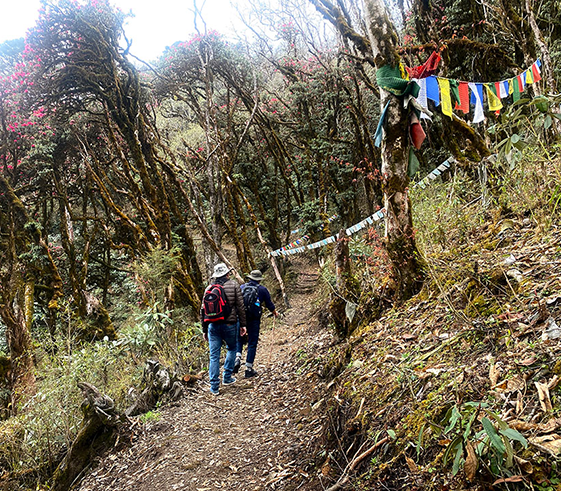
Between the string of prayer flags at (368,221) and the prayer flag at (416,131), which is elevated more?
the prayer flag at (416,131)

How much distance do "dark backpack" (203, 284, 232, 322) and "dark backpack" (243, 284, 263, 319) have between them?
0.73m

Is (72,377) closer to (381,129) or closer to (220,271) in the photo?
(220,271)

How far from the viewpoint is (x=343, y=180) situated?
16.3 meters

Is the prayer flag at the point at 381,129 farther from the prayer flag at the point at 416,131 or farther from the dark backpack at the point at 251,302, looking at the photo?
the dark backpack at the point at 251,302

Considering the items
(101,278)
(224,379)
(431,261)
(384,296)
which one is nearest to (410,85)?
(431,261)

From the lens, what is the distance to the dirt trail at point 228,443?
3221 millimetres

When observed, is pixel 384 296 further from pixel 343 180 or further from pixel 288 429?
pixel 343 180

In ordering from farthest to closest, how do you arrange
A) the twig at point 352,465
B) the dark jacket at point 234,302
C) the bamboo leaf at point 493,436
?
the dark jacket at point 234,302, the twig at point 352,465, the bamboo leaf at point 493,436

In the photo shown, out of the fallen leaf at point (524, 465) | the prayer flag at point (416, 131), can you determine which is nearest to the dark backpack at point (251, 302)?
the prayer flag at point (416, 131)

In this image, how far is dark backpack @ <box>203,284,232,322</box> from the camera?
202 inches

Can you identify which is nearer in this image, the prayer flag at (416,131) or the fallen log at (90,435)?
the prayer flag at (416,131)

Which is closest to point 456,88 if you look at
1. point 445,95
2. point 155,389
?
point 445,95

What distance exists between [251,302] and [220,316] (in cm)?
85

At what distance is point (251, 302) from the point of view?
5.90 meters
